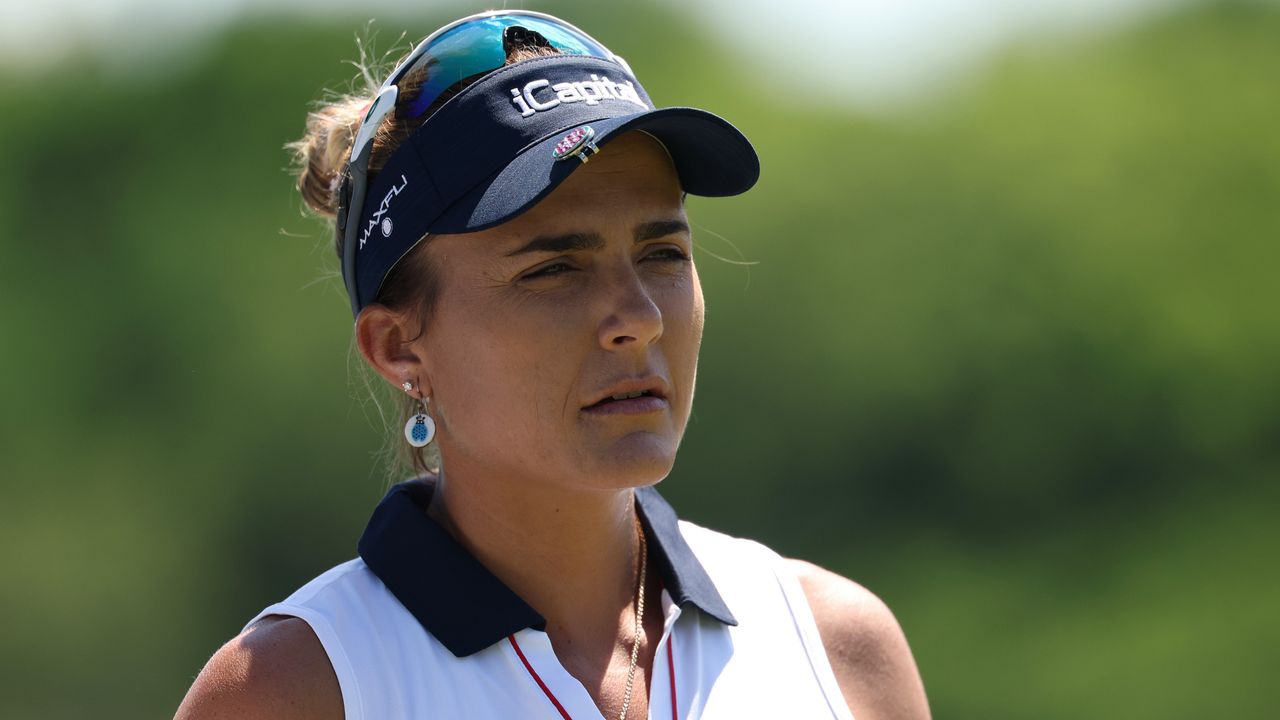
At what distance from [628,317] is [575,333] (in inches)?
3.3

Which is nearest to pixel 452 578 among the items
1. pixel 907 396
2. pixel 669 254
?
pixel 669 254

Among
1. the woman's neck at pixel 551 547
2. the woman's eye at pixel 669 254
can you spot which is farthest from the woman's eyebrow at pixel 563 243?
the woman's neck at pixel 551 547

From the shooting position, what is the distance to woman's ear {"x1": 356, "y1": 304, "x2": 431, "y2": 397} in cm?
237

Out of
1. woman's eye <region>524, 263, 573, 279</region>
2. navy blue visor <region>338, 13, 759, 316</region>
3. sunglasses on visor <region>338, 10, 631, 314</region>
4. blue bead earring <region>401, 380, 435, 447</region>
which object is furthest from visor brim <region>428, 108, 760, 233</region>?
blue bead earring <region>401, 380, 435, 447</region>

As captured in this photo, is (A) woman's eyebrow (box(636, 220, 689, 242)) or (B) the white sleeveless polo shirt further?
(A) woman's eyebrow (box(636, 220, 689, 242))

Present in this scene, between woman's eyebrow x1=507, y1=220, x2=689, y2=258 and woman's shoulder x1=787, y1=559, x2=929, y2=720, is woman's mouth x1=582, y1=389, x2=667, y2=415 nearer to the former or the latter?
woman's eyebrow x1=507, y1=220, x2=689, y2=258

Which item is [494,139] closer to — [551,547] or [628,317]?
[628,317]

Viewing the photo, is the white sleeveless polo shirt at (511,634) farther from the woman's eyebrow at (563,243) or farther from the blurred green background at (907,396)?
the blurred green background at (907,396)

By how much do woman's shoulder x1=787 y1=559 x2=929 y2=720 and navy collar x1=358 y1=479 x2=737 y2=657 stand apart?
21 centimetres

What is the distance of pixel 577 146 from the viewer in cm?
215

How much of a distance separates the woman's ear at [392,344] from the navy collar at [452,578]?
192 mm

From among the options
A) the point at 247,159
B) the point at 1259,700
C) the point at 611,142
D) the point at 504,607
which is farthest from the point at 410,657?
the point at 247,159

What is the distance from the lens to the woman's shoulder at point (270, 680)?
202 centimetres

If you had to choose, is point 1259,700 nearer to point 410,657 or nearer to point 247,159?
point 410,657
